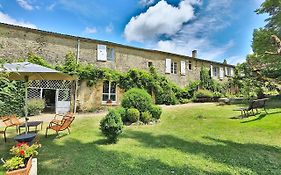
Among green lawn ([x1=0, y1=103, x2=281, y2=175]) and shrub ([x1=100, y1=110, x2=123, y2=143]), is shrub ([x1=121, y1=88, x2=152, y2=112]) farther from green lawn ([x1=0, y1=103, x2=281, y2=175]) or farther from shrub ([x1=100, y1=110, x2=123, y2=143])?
shrub ([x1=100, y1=110, x2=123, y2=143])

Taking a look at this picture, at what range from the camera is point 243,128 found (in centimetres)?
838

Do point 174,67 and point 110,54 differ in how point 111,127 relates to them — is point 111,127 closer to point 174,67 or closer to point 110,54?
point 110,54

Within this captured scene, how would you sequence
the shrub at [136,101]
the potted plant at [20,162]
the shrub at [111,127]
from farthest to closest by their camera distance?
1. the shrub at [136,101]
2. the shrub at [111,127]
3. the potted plant at [20,162]

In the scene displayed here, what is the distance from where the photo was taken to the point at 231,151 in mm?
5555

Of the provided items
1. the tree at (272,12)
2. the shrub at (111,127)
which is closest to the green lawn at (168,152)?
the shrub at (111,127)

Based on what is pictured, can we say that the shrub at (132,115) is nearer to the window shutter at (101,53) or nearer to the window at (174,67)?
the window shutter at (101,53)

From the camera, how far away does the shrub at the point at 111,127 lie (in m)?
6.28

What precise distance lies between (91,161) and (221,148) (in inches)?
152

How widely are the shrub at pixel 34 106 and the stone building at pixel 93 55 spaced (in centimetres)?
305

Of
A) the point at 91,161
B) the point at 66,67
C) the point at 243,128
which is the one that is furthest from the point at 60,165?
the point at 66,67

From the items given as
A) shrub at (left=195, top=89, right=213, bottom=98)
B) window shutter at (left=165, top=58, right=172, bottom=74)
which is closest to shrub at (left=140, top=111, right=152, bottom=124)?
window shutter at (left=165, top=58, right=172, bottom=74)

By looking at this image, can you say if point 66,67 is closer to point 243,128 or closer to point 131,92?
point 131,92

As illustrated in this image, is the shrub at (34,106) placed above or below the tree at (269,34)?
below

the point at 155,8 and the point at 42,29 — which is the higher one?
the point at 155,8
